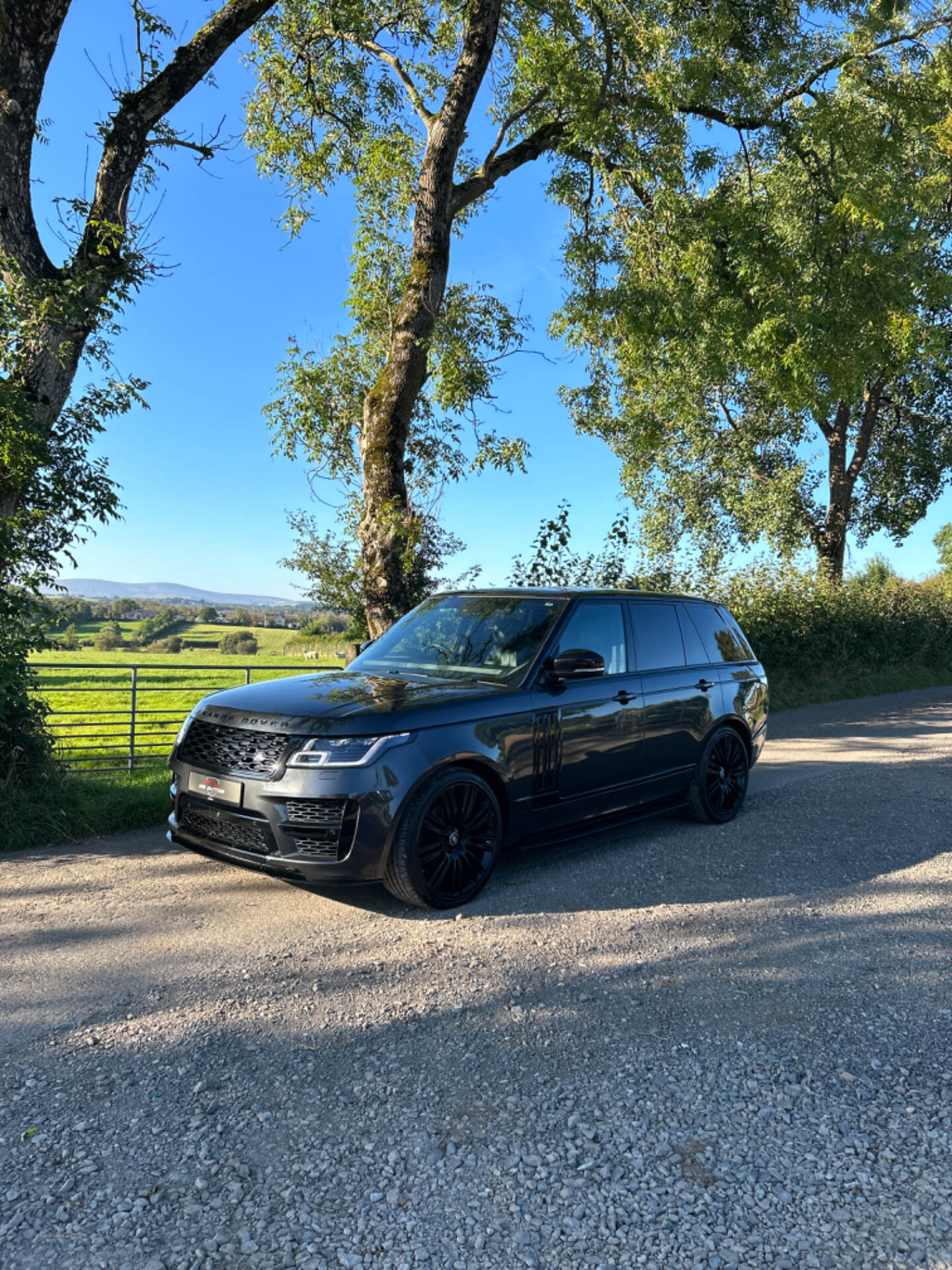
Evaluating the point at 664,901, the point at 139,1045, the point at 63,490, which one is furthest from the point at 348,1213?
the point at 63,490

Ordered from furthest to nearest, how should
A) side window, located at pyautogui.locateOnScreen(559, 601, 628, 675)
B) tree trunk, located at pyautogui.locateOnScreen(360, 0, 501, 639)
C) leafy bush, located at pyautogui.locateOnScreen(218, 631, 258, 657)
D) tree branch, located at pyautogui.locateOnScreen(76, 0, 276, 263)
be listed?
leafy bush, located at pyautogui.locateOnScreen(218, 631, 258, 657), tree trunk, located at pyautogui.locateOnScreen(360, 0, 501, 639), tree branch, located at pyautogui.locateOnScreen(76, 0, 276, 263), side window, located at pyautogui.locateOnScreen(559, 601, 628, 675)

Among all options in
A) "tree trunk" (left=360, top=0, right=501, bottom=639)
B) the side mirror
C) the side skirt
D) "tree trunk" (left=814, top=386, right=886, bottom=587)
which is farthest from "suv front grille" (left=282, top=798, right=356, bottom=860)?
"tree trunk" (left=814, top=386, right=886, bottom=587)

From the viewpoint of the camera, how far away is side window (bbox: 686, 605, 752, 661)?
721cm

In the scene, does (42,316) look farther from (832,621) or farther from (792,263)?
(832,621)

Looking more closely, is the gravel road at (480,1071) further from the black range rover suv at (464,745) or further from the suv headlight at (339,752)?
the suv headlight at (339,752)

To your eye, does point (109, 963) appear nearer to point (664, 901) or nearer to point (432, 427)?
point (664, 901)

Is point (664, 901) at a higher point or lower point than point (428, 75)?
lower

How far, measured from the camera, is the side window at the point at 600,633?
19.3 ft

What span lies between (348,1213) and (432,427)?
1090 cm

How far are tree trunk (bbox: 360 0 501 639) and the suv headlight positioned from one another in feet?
19.8

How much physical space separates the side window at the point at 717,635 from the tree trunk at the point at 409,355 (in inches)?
166

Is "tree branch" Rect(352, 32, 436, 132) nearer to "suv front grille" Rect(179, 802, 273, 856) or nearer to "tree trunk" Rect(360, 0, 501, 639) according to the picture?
"tree trunk" Rect(360, 0, 501, 639)

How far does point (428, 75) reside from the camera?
1380cm

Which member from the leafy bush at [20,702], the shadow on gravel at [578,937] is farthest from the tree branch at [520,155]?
the shadow on gravel at [578,937]
